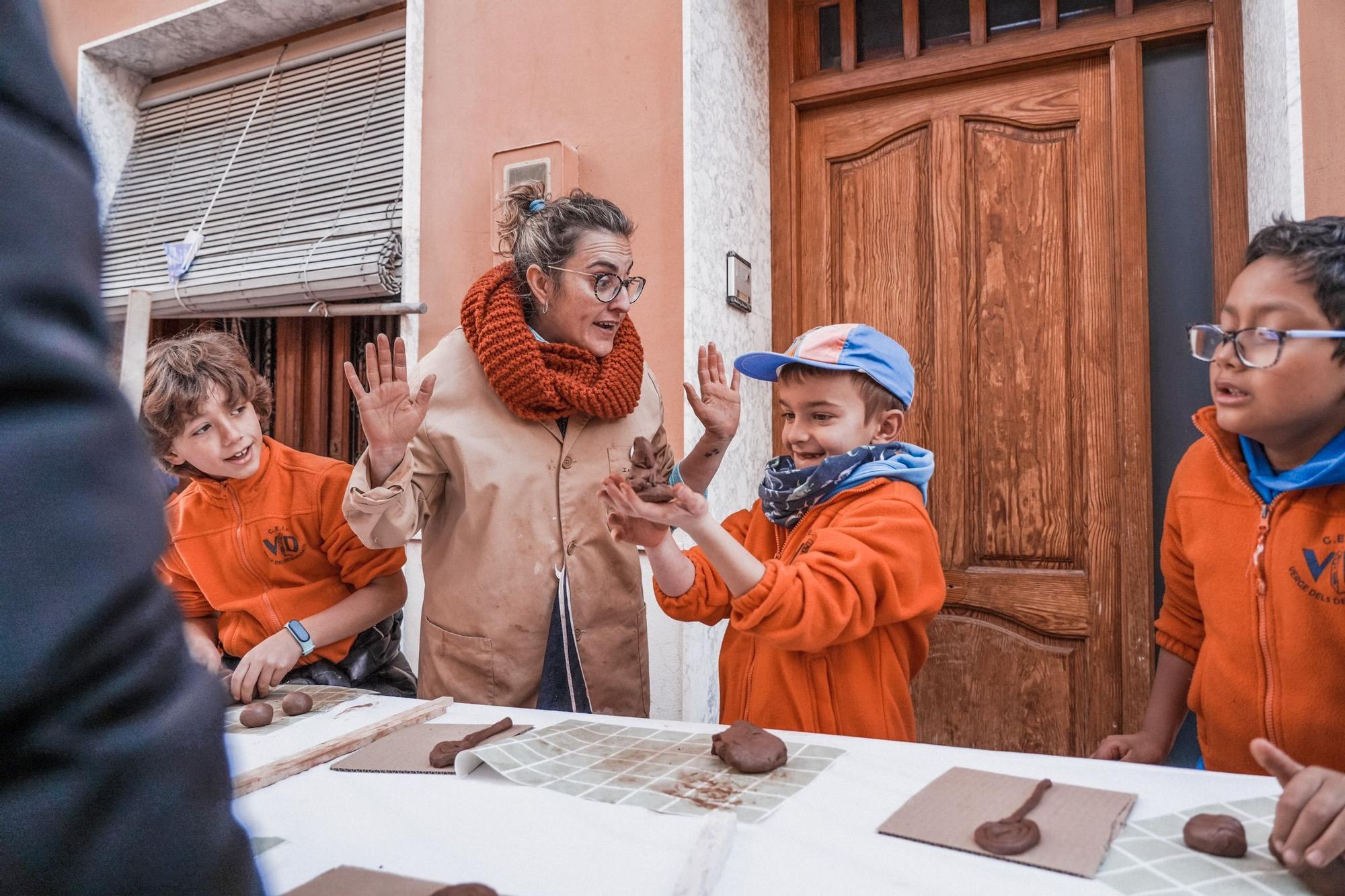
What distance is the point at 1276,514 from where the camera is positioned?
152 centimetres

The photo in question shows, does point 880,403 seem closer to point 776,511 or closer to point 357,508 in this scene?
point 776,511

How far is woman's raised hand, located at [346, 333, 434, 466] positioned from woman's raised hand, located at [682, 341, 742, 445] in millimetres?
688

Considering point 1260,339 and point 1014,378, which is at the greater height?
point 1014,378

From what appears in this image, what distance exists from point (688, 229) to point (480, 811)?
93.3 inches

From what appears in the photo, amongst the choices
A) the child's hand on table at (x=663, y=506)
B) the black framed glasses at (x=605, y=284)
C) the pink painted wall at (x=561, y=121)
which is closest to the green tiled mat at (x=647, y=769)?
the child's hand on table at (x=663, y=506)

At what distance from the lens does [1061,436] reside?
296 centimetres

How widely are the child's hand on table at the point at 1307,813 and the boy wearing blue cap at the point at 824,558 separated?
70cm

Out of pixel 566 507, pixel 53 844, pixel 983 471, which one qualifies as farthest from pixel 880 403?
pixel 53 844

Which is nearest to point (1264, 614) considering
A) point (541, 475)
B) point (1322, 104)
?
point (541, 475)

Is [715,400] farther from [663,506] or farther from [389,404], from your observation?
Result: [389,404]

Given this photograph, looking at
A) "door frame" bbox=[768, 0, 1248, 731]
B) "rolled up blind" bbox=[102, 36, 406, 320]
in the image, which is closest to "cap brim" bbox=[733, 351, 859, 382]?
"door frame" bbox=[768, 0, 1248, 731]

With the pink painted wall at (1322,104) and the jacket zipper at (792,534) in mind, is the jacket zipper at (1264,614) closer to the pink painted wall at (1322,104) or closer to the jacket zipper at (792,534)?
the jacket zipper at (792,534)

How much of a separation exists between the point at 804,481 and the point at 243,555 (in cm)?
150

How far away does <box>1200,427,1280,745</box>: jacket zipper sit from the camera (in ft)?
4.83
